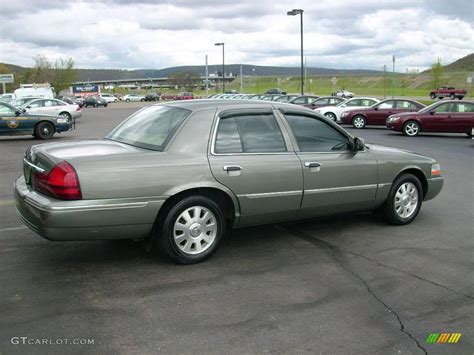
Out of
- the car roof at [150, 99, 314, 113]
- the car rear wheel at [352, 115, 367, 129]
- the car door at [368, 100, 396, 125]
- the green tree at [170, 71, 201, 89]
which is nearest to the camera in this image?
the car roof at [150, 99, 314, 113]

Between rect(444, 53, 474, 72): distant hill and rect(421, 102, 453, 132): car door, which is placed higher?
rect(444, 53, 474, 72): distant hill

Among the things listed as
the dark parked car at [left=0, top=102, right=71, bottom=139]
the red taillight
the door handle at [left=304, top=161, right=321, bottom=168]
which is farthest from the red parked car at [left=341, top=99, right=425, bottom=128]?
the red taillight

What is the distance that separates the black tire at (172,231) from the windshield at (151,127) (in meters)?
0.60

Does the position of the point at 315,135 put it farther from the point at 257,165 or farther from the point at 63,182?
the point at 63,182

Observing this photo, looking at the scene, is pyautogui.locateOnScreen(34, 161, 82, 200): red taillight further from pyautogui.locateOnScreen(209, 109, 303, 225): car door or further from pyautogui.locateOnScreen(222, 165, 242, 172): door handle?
pyautogui.locateOnScreen(222, 165, 242, 172): door handle

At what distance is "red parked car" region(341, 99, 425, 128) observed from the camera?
22.1m

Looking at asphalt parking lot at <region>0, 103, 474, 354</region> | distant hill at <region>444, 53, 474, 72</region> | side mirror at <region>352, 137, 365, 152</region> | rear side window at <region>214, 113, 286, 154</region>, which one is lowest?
asphalt parking lot at <region>0, 103, 474, 354</region>

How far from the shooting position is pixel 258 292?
4184mm

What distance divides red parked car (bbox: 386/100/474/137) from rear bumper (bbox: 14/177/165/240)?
53.7 feet

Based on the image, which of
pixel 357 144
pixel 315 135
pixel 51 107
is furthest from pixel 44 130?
pixel 357 144

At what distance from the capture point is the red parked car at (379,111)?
22.1m

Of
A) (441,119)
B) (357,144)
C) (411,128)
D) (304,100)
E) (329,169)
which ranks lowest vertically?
(329,169)

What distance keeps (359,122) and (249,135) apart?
1847 cm

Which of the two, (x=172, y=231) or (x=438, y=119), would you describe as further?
(x=438, y=119)
